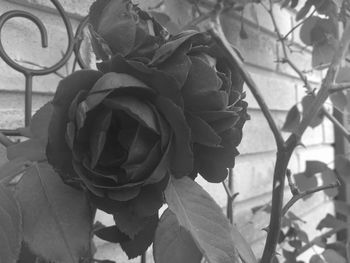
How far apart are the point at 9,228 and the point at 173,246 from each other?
12 cm

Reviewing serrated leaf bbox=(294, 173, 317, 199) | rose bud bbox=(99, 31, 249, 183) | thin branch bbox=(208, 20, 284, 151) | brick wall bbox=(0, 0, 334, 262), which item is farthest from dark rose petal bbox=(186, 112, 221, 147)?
serrated leaf bbox=(294, 173, 317, 199)

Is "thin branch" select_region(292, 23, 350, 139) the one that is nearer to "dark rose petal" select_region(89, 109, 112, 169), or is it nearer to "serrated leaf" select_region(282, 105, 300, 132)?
"dark rose petal" select_region(89, 109, 112, 169)

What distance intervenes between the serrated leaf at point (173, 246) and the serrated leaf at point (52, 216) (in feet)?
0.20

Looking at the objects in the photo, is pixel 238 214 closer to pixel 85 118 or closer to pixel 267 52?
pixel 267 52

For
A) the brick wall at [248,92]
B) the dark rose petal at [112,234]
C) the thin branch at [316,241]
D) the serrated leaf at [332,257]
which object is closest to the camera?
the dark rose petal at [112,234]

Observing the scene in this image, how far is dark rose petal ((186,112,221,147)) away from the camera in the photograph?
0.93 ft

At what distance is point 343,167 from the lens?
0.97 metres

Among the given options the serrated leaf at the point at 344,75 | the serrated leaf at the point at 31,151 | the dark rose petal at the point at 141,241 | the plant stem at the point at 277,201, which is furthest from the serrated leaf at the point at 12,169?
the serrated leaf at the point at 344,75

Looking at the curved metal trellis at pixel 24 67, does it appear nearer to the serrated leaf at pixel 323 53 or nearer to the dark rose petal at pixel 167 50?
the dark rose petal at pixel 167 50

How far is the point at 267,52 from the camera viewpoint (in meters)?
1.23

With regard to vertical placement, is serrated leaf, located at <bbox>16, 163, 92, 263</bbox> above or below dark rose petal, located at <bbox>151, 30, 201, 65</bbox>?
below

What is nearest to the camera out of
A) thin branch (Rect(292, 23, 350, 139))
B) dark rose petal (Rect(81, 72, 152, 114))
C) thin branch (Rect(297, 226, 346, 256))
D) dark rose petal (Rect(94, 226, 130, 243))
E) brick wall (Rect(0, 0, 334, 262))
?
dark rose petal (Rect(81, 72, 152, 114))

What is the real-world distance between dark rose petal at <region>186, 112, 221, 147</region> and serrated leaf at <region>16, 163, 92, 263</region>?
0.31 ft

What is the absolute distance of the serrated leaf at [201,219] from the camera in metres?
0.27
